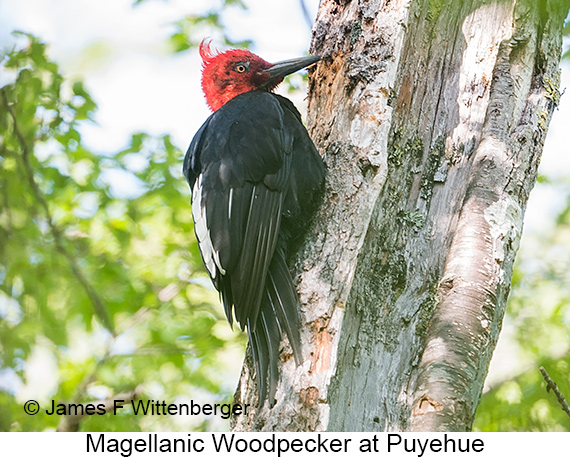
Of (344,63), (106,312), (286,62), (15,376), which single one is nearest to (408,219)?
(344,63)

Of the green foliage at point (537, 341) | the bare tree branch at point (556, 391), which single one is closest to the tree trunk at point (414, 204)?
the bare tree branch at point (556, 391)

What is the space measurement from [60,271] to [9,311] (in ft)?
1.39

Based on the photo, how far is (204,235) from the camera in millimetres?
2557

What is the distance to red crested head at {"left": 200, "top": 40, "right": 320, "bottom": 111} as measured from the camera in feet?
11.0

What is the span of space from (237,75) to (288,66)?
1.27 ft

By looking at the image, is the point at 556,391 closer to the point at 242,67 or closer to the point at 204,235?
the point at 204,235

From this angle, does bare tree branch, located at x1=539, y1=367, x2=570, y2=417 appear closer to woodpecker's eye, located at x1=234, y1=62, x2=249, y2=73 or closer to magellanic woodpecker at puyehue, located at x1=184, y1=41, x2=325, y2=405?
magellanic woodpecker at puyehue, located at x1=184, y1=41, x2=325, y2=405

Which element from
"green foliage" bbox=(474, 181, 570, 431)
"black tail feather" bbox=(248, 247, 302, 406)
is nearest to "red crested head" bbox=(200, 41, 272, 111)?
"black tail feather" bbox=(248, 247, 302, 406)

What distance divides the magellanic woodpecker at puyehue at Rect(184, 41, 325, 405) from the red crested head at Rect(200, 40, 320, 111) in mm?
325

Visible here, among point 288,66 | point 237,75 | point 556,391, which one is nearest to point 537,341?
point 556,391

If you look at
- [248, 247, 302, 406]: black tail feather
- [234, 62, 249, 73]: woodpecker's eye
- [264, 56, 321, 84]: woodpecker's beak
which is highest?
[234, 62, 249, 73]: woodpecker's eye

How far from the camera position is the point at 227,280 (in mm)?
2502

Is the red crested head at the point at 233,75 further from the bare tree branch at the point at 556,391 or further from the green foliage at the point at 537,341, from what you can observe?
the green foliage at the point at 537,341

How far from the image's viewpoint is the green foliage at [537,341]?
323 centimetres
